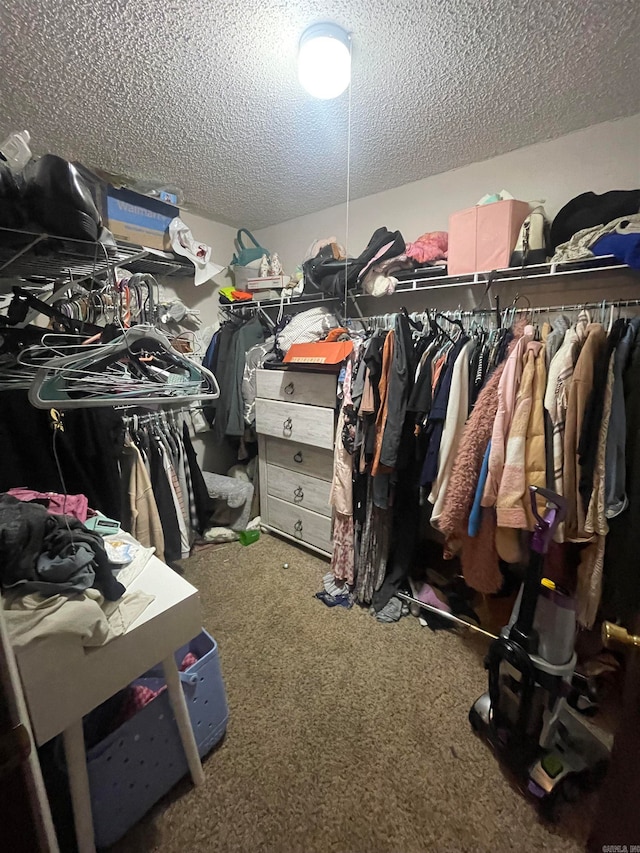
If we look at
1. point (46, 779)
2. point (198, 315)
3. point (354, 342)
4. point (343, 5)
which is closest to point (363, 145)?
point (343, 5)

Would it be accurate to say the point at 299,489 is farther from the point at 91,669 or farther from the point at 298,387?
the point at 91,669

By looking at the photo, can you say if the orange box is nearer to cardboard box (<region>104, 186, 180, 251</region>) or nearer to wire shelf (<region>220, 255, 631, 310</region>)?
wire shelf (<region>220, 255, 631, 310</region>)

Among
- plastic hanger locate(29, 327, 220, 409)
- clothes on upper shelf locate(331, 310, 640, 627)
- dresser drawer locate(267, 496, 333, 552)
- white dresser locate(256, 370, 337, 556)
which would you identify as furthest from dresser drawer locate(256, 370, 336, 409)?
plastic hanger locate(29, 327, 220, 409)

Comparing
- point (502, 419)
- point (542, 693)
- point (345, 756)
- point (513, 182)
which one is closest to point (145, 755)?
point (345, 756)

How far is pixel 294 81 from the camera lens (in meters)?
1.36

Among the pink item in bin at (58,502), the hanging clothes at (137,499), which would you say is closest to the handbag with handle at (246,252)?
the hanging clothes at (137,499)

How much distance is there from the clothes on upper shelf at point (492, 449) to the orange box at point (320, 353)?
7 cm

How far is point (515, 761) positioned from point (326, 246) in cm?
249

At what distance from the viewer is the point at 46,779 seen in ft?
3.20

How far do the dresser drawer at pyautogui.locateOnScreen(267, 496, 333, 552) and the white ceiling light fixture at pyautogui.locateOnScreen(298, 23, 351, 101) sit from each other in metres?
2.00

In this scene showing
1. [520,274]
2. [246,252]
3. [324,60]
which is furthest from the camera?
[246,252]

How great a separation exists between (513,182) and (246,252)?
1.86 meters

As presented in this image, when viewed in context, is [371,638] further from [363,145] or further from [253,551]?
[363,145]

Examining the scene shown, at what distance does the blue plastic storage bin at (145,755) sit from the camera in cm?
93
